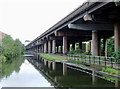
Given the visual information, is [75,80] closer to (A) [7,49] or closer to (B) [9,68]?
(B) [9,68]

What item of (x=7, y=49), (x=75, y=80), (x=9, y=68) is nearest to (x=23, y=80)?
(x=75, y=80)

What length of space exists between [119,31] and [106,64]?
7.51 meters

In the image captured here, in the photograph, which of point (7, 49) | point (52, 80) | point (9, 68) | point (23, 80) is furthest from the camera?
point (7, 49)

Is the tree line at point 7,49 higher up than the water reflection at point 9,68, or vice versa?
the tree line at point 7,49

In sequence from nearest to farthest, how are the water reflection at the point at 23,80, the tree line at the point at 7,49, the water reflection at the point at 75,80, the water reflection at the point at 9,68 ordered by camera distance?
the water reflection at the point at 75,80 < the water reflection at the point at 23,80 < the water reflection at the point at 9,68 < the tree line at the point at 7,49

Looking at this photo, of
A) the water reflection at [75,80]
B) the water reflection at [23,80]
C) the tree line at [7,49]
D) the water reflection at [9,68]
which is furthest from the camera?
the tree line at [7,49]

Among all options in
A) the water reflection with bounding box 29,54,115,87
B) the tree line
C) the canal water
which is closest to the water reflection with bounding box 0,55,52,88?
the canal water

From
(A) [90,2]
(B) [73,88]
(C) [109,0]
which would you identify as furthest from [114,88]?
(A) [90,2]

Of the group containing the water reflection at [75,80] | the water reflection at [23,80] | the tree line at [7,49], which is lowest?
the water reflection at [23,80]

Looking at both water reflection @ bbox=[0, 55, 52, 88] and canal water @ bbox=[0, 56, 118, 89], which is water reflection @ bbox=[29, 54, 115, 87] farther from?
water reflection @ bbox=[0, 55, 52, 88]

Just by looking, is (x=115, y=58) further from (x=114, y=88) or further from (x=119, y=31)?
(x=119, y=31)

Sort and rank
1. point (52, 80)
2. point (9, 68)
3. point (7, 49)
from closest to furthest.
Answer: point (52, 80), point (9, 68), point (7, 49)

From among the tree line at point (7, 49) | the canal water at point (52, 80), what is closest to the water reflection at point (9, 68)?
the canal water at point (52, 80)

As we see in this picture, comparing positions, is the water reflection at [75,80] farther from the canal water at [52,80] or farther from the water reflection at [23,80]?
the water reflection at [23,80]
